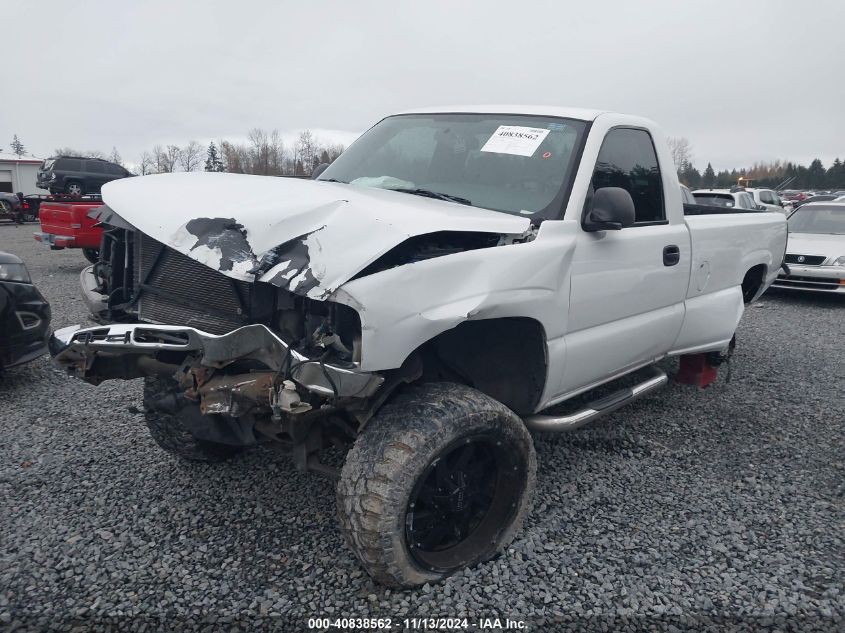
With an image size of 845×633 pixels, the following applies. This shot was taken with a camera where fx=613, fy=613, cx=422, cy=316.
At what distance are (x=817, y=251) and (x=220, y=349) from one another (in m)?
10.4

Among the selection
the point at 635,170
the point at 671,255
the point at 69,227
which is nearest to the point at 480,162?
the point at 635,170

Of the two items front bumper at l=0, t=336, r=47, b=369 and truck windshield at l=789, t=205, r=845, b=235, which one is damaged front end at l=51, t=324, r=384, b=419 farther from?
truck windshield at l=789, t=205, r=845, b=235

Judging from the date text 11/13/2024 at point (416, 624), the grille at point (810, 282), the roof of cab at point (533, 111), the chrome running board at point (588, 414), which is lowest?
the date text 11/13/2024 at point (416, 624)

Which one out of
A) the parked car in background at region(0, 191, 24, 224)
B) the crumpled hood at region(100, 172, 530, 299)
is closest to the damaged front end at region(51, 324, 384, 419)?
the crumpled hood at region(100, 172, 530, 299)

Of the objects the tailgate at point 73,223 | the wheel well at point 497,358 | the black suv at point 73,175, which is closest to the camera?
the wheel well at point 497,358

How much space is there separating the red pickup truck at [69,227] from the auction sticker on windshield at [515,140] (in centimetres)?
853

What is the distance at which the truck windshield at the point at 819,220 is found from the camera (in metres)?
10.5

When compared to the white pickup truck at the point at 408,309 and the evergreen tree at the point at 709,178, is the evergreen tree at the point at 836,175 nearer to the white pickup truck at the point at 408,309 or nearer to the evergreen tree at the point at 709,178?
the evergreen tree at the point at 709,178

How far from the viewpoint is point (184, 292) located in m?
2.55

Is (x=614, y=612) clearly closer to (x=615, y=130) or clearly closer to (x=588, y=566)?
(x=588, y=566)

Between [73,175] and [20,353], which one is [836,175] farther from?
[20,353]

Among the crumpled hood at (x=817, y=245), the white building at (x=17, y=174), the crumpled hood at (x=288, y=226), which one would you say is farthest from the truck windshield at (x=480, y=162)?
the white building at (x=17, y=174)

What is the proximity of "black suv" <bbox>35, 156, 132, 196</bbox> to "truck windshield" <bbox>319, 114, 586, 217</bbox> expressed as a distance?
21.3 meters

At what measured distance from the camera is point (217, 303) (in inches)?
96.1
